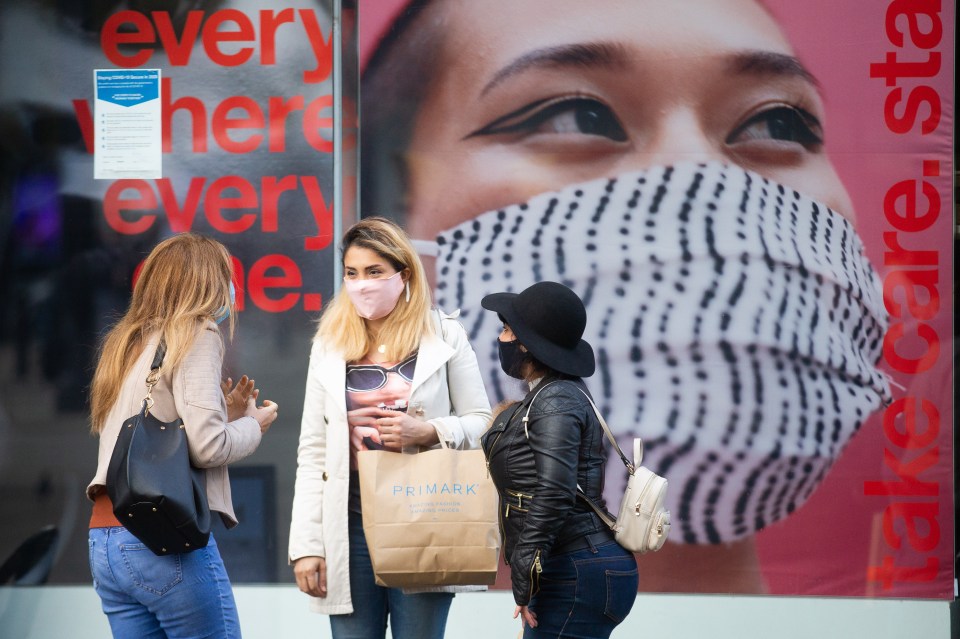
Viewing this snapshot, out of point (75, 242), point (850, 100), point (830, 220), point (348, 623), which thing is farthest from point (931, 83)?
point (75, 242)

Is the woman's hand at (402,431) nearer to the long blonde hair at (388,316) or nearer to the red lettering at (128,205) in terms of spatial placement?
the long blonde hair at (388,316)

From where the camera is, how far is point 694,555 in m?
5.45

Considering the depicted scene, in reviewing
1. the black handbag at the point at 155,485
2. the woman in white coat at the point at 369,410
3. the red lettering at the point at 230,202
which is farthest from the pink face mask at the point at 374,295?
the red lettering at the point at 230,202

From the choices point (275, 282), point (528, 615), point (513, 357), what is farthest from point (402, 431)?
point (275, 282)

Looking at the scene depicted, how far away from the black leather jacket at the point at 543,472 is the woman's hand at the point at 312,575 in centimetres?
61

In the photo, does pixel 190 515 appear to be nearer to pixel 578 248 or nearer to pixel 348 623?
pixel 348 623

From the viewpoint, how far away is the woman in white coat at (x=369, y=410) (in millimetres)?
3521

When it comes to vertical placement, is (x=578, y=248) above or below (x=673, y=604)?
above

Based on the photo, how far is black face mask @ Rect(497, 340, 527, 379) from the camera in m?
3.39

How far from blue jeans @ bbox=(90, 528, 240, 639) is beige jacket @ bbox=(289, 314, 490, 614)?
0.34m

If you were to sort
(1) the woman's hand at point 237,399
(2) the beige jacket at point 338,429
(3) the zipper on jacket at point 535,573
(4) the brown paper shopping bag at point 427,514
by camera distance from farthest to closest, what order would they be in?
1. (1) the woman's hand at point 237,399
2. (2) the beige jacket at point 338,429
3. (4) the brown paper shopping bag at point 427,514
4. (3) the zipper on jacket at point 535,573

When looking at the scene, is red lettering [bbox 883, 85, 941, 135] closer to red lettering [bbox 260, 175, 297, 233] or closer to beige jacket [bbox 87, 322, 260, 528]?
red lettering [bbox 260, 175, 297, 233]

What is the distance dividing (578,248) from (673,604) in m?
1.76

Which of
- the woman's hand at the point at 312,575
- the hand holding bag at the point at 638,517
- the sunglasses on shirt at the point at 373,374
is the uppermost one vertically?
the sunglasses on shirt at the point at 373,374
